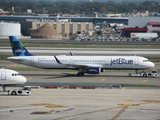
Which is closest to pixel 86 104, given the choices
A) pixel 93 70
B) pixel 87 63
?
pixel 93 70

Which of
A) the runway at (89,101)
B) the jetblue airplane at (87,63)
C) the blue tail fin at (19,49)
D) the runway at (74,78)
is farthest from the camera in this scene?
the blue tail fin at (19,49)

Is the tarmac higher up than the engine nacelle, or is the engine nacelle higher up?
the engine nacelle

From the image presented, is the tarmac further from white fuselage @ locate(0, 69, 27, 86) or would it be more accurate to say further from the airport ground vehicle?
white fuselage @ locate(0, 69, 27, 86)

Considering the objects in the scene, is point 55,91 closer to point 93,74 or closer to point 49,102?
point 49,102

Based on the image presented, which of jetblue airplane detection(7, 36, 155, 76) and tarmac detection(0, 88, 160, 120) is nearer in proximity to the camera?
tarmac detection(0, 88, 160, 120)

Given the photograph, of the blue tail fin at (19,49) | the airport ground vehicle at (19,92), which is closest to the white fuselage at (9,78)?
the airport ground vehicle at (19,92)

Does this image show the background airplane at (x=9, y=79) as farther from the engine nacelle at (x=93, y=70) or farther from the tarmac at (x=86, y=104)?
the engine nacelle at (x=93, y=70)

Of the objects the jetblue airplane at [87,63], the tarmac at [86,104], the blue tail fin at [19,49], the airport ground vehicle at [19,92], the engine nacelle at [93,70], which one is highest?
the blue tail fin at [19,49]

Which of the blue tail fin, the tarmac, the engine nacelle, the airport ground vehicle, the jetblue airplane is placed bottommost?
the tarmac

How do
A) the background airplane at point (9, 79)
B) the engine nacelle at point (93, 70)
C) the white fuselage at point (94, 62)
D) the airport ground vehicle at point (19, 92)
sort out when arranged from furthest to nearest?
the white fuselage at point (94, 62)
the engine nacelle at point (93, 70)
the airport ground vehicle at point (19, 92)
the background airplane at point (9, 79)

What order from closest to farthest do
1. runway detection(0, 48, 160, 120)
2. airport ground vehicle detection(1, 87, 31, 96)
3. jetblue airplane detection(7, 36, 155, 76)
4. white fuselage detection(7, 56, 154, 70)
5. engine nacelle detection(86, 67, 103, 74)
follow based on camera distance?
runway detection(0, 48, 160, 120)
airport ground vehicle detection(1, 87, 31, 96)
engine nacelle detection(86, 67, 103, 74)
jetblue airplane detection(7, 36, 155, 76)
white fuselage detection(7, 56, 154, 70)

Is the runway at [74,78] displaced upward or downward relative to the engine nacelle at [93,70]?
downward

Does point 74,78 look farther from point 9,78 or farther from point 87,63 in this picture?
point 9,78

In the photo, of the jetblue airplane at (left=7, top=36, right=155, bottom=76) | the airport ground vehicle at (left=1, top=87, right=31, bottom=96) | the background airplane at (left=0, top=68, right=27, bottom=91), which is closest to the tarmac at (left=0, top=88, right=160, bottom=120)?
the airport ground vehicle at (left=1, top=87, right=31, bottom=96)
